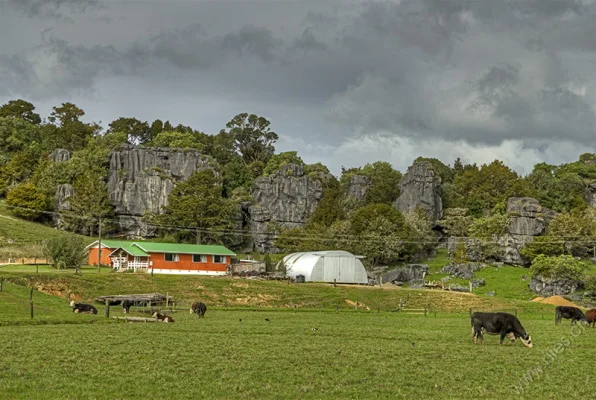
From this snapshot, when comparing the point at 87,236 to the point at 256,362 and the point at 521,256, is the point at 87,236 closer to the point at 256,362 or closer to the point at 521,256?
the point at 521,256

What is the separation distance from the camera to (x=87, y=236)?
119188 mm

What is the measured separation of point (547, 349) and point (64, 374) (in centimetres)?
2139

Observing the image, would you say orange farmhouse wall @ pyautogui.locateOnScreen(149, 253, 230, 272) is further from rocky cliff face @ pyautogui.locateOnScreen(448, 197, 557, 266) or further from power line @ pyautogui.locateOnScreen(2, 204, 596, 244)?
rocky cliff face @ pyautogui.locateOnScreen(448, 197, 557, 266)

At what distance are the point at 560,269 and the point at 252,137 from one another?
9704cm

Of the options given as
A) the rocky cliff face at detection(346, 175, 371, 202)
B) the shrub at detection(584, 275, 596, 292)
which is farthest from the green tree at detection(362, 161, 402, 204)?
the shrub at detection(584, 275, 596, 292)

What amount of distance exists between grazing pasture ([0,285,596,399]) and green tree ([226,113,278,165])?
130 m

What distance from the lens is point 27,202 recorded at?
12138 centimetres

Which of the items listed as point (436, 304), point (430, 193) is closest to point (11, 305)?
point (436, 304)

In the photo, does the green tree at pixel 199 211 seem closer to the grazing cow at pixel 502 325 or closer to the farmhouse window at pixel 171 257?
the farmhouse window at pixel 171 257

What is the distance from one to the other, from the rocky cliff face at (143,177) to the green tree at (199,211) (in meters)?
7.79

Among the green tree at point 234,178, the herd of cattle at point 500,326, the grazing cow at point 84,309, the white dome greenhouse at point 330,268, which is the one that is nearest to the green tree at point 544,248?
the white dome greenhouse at point 330,268

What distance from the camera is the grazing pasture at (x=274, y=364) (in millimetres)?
18625

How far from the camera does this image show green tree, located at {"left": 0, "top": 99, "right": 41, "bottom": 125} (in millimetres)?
174375

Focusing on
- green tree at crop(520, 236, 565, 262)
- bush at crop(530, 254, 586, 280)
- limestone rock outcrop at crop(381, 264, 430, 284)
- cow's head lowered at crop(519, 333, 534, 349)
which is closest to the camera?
cow's head lowered at crop(519, 333, 534, 349)
